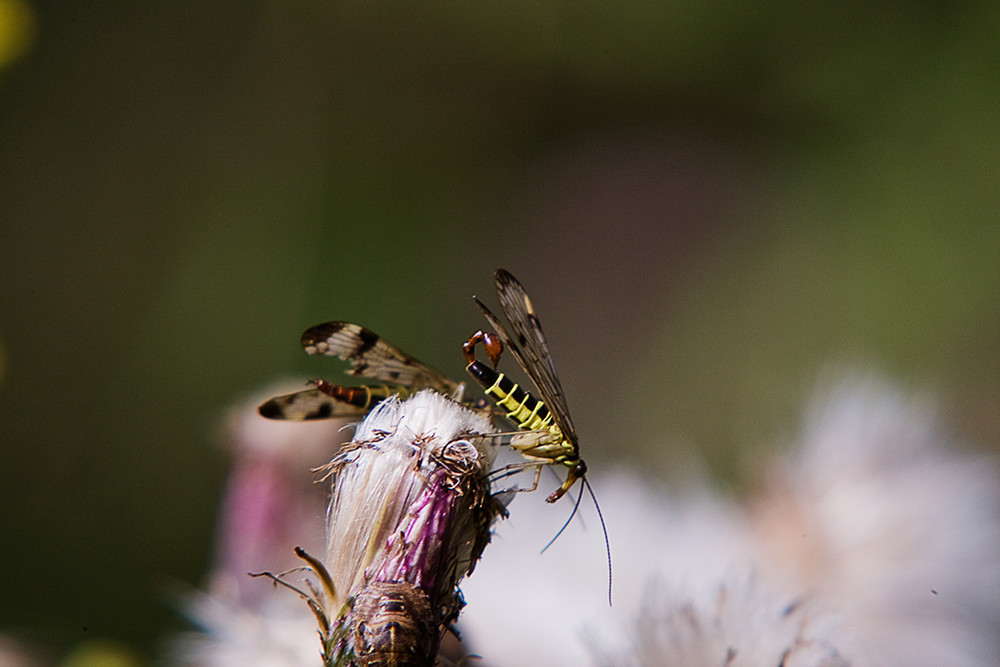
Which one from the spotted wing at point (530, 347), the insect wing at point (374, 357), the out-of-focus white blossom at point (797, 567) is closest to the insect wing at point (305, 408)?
the insect wing at point (374, 357)

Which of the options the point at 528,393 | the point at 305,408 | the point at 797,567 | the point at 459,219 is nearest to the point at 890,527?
the point at 797,567

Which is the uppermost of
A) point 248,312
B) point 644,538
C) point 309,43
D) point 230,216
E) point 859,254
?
point 309,43

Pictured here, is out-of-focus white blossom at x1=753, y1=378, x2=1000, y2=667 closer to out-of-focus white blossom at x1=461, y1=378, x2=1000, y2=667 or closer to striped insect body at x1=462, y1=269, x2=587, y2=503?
out-of-focus white blossom at x1=461, y1=378, x2=1000, y2=667

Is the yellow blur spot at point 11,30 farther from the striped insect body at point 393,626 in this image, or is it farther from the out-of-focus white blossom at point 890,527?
the out-of-focus white blossom at point 890,527

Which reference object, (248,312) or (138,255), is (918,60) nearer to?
(248,312)

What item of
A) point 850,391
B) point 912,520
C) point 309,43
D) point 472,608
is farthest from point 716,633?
point 309,43

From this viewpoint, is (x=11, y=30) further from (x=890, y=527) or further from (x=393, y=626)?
(x=890, y=527)

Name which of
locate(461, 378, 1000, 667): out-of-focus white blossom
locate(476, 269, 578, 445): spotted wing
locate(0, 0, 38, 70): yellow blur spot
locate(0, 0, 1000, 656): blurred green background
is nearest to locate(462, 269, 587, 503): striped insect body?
locate(476, 269, 578, 445): spotted wing
